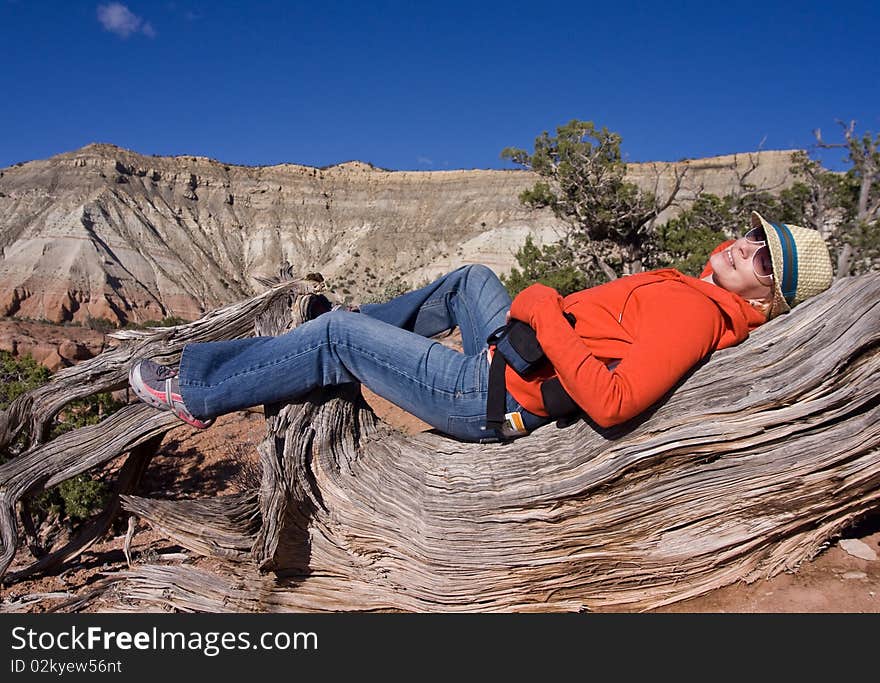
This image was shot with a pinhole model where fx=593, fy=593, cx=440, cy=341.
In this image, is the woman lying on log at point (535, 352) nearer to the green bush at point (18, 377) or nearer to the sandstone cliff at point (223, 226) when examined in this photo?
the green bush at point (18, 377)

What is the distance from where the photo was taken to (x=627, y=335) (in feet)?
Answer: 7.41

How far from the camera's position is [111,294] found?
121 ft

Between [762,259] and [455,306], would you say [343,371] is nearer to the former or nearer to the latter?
[455,306]

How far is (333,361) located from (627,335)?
129 centimetres

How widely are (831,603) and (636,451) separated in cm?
89

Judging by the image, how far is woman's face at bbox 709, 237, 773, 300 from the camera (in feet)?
7.42

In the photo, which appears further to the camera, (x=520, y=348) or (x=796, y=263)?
(x=520, y=348)

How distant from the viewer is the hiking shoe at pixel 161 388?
2.73 meters

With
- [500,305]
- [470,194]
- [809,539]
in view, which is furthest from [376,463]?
[470,194]

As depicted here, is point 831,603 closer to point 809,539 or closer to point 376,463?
point 809,539

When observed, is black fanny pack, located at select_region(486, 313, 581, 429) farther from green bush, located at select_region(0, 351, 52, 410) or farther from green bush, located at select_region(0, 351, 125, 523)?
green bush, located at select_region(0, 351, 52, 410)

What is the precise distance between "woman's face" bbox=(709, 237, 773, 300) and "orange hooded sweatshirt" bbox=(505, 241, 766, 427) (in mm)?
41

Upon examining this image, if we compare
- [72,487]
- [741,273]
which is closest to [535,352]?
[741,273]

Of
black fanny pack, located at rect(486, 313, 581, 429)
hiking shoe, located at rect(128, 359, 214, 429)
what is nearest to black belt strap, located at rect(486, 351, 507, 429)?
black fanny pack, located at rect(486, 313, 581, 429)
